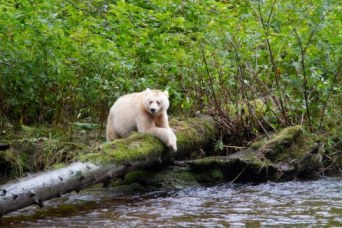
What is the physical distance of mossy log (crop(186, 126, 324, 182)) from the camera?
9422mm

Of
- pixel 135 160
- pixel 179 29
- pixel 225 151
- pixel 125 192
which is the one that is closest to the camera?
pixel 135 160

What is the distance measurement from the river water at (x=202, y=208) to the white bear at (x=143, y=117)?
90cm

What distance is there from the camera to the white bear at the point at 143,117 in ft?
29.5

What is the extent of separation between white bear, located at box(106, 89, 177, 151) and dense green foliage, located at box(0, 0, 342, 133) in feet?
2.17

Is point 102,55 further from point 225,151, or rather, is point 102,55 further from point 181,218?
point 181,218

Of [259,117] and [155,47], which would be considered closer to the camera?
[259,117]

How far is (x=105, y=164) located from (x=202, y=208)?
1351 millimetres

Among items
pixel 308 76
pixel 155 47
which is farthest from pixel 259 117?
pixel 155 47

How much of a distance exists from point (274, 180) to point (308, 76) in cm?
212

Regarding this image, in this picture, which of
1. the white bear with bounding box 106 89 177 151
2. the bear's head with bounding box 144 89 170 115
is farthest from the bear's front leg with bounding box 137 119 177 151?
the bear's head with bounding box 144 89 170 115

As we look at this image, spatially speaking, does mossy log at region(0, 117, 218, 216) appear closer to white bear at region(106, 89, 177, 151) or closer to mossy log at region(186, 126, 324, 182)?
white bear at region(106, 89, 177, 151)

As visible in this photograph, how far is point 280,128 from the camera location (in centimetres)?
1069

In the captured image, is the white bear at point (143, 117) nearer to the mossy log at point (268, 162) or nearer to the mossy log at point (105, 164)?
the mossy log at point (105, 164)

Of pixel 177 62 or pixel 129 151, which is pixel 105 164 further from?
pixel 177 62
